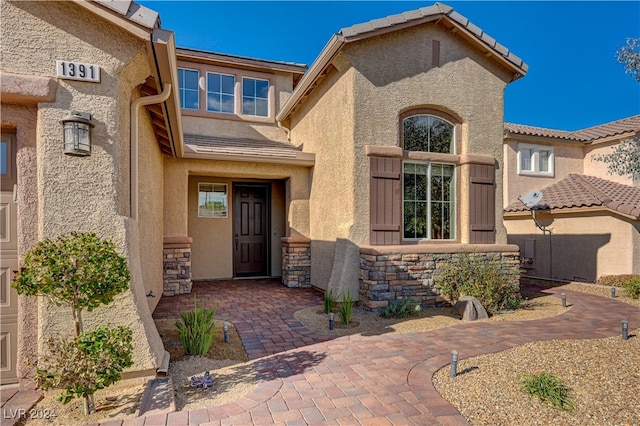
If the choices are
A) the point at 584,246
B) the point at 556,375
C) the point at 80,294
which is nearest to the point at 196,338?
the point at 80,294

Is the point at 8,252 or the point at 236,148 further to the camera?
the point at 236,148

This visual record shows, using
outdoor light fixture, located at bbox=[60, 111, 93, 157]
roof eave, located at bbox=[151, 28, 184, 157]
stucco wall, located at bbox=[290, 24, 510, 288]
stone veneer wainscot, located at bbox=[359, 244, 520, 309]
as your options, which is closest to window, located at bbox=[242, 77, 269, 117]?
stucco wall, located at bbox=[290, 24, 510, 288]

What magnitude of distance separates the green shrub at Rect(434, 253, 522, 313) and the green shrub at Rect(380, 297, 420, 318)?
0.91 metres

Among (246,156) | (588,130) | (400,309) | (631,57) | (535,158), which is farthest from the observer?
(588,130)

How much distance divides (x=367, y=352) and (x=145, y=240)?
4066 millimetres

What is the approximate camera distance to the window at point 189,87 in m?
11.5

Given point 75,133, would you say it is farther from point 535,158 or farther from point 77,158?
point 535,158

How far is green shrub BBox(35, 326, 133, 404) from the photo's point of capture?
319 cm

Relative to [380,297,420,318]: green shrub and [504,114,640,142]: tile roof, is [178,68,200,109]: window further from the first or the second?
[504,114,640,142]: tile roof

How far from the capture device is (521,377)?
13.5ft

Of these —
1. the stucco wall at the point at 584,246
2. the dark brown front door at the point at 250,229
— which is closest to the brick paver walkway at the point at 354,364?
the dark brown front door at the point at 250,229

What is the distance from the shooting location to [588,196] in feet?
40.2

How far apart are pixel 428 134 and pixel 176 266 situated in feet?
22.7

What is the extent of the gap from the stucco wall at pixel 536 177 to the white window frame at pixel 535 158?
0.13 metres
